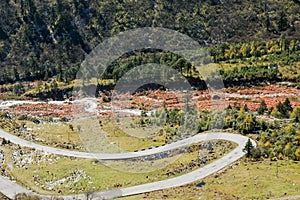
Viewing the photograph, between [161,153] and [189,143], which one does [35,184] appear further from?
[189,143]

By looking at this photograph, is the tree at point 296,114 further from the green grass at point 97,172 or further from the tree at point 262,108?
the green grass at point 97,172

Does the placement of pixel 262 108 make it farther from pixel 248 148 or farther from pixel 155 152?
pixel 155 152

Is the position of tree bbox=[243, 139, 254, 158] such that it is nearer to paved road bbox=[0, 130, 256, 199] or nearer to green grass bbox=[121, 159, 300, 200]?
paved road bbox=[0, 130, 256, 199]

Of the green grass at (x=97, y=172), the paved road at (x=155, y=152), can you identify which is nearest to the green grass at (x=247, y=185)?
the paved road at (x=155, y=152)

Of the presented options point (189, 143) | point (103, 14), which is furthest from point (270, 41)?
point (189, 143)

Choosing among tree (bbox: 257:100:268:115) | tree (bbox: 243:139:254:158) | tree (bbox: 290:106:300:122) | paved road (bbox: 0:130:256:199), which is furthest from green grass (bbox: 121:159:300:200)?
tree (bbox: 257:100:268:115)

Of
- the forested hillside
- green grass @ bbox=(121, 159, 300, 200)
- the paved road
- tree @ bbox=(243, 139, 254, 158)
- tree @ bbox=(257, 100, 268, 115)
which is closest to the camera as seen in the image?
green grass @ bbox=(121, 159, 300, 200)

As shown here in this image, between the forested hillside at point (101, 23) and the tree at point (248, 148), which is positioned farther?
the forested hillside at point (101, 23)
